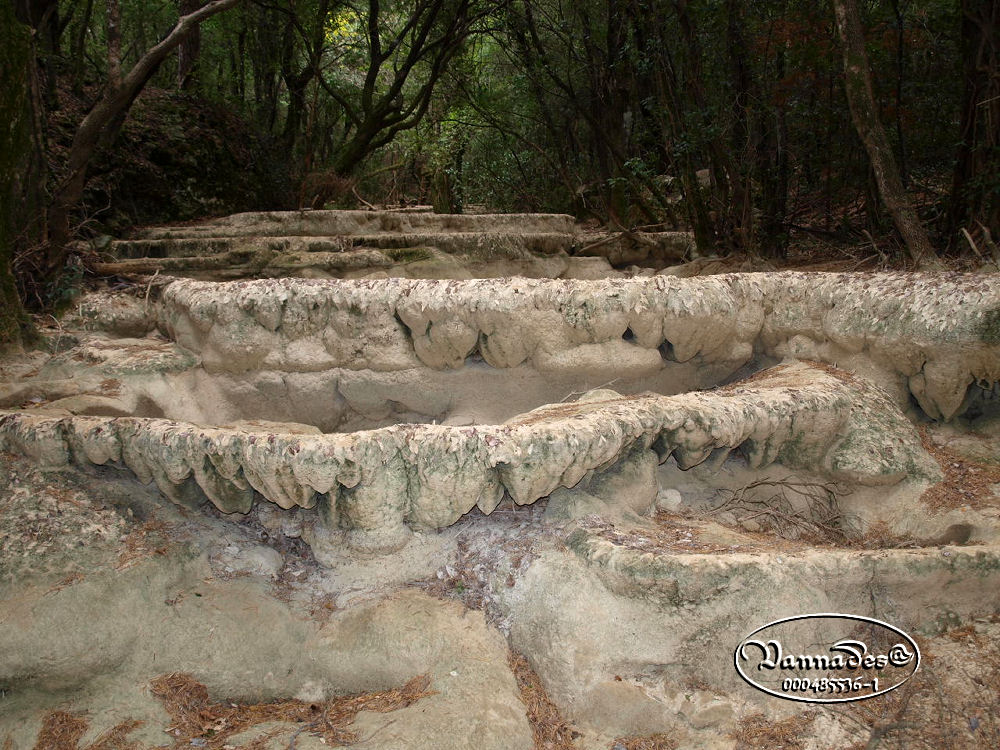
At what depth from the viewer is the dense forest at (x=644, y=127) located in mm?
3736

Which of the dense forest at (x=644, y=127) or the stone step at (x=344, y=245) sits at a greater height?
the dense forest at (x=644, y=127)

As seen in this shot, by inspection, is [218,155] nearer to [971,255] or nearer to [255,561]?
[255,561]

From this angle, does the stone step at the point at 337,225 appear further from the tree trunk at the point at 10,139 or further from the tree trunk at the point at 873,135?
the tree trunk at the point at 873,135

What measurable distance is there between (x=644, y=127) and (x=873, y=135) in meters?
3.87

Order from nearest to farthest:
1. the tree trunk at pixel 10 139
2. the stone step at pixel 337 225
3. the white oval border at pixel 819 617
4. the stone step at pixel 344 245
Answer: the white oval border at pixel 819 617 → the tree trunk at pixel 10 139 → the stone step at pixel 344 245 → the stone step at pixel 337 225

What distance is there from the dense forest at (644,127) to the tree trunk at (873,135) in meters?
0.01

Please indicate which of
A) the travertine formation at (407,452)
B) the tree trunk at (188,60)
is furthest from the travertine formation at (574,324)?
the tree trunk at (188,60)

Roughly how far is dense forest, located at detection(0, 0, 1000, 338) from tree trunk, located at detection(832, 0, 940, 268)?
0.03ft

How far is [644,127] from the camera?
7.33m

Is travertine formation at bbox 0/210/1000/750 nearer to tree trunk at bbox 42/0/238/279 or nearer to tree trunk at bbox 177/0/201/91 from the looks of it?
tree trunk at bbox 42/0/238/279

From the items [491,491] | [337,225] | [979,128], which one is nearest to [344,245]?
[337,225]

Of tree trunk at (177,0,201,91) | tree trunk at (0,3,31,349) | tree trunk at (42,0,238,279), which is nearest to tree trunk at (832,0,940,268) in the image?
tree trunk at (42,0,238,279)

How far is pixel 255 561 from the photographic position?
2.57 metres

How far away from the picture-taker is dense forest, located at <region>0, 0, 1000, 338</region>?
147 inches
